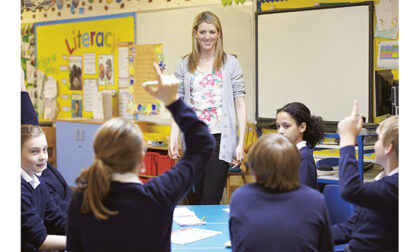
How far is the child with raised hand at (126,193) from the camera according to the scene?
1.43 metres

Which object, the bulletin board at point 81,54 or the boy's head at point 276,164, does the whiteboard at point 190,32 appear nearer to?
the bulletin board at point 81,54

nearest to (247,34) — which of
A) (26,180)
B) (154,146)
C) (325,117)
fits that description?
(325,117)

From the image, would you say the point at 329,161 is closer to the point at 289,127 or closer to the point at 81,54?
the point at 289,127

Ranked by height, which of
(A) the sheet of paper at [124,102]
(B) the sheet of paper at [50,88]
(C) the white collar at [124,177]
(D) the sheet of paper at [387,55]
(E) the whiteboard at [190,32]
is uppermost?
(E) the whiteboard at [190,32]

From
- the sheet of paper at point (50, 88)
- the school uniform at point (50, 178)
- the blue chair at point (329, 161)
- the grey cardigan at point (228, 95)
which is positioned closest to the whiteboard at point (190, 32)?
the blue chair at point (329, 161)

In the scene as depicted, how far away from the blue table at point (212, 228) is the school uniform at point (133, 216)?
17.0 inches

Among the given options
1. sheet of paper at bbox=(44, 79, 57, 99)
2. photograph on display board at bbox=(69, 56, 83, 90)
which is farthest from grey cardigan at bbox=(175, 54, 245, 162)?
sheet of paper at bbox=(44, 79, 57, 99)

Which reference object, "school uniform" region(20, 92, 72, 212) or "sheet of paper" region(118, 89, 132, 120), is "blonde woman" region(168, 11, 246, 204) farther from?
"sheet of paper" region(118, 89, 132, 120)

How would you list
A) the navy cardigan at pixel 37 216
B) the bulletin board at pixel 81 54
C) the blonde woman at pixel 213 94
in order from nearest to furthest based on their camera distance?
the navy cardigan at pixel 37 216 < the blonde woman at pixel 213 94 < the bulletin board at pixel 81 54

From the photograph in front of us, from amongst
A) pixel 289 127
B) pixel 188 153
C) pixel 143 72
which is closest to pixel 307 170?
pixel 289 127

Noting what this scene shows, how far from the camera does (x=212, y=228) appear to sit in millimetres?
2195

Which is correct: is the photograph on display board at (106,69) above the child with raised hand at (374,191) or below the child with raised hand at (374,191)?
above

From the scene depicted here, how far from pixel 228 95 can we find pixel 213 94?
84 millimetres

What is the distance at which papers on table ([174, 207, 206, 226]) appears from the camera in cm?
226
